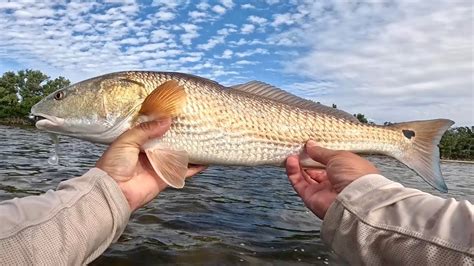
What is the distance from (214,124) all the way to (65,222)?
2.00 metres

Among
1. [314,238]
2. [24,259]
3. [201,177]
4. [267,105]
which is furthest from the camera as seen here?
[201,177]

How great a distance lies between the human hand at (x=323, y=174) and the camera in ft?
9.25

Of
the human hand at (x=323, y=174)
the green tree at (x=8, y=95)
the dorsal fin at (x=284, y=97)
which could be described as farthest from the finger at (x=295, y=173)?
the green tree at (x=8, y=95)

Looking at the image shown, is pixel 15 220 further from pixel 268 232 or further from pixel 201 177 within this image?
pixel 201 177

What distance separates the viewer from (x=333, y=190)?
10.3 ft

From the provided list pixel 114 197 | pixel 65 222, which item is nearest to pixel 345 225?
pixel 114 197

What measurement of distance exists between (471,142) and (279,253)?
12889 centimetres

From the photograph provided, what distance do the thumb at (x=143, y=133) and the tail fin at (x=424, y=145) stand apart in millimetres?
2408

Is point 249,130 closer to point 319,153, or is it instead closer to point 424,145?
point 319,153

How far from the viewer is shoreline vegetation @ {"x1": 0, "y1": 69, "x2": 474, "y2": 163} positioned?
8681 centimetres

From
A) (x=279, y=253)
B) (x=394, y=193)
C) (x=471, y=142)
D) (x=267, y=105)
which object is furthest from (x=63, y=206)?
(x=471, y=142)

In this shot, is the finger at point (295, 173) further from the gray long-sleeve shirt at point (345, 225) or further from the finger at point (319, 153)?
the gray long-sleeve shirt at point (345, 225)

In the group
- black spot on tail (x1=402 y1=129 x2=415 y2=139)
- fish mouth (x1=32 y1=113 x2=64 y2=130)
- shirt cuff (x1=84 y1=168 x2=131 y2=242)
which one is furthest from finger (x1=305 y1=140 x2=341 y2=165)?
fish mouth (x1=32 y1=113 x2=64 y2=130)

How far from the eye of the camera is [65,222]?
7.29 feet
